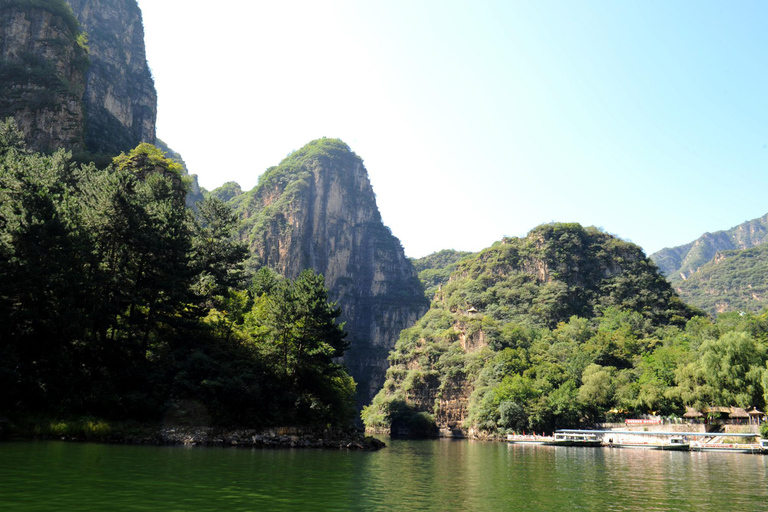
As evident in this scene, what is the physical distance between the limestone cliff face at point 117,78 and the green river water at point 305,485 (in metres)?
81.4

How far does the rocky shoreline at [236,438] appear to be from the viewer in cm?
3616

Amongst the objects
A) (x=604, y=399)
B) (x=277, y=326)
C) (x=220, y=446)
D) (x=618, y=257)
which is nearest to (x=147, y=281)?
(x=277, y=326)

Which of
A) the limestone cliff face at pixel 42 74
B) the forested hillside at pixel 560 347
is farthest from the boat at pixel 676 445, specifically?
the limestone cliff face at pixel 42 74

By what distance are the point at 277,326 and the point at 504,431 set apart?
5539 centimetres

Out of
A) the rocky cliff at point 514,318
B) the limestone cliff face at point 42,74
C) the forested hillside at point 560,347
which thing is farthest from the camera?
the rocky cliff at point 514,318

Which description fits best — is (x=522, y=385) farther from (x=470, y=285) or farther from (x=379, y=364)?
(x=379, y=364)

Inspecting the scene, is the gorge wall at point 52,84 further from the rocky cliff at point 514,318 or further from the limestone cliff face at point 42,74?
the rocky cliff at point 514,318

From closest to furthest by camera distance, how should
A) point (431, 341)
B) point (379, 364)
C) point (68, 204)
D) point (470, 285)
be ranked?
1. point (68, 204)
2. point (431, 341)
3. point (470, 285)
4. point (379, 364)

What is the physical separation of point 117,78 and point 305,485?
127 m

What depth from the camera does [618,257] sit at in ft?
473

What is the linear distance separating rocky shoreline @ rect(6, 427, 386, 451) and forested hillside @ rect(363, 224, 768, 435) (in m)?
47.6

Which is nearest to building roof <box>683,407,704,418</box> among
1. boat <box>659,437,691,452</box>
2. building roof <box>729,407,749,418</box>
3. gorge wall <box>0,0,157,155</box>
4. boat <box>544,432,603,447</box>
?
building roof <box>729,407,749,418</box>

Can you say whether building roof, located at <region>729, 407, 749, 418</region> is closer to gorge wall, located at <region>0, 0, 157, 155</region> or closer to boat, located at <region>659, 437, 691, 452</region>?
boat, located at <region>659, 437, 691, 452</region>

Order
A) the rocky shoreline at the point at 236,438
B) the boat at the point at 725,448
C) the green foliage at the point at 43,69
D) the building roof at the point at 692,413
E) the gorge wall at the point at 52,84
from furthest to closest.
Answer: the green foliage at the point at 43,69 < the gorge wall at the point at 52,84 < the building roof at the point at 692,413 < the boat at the point at 725,448 < the rocky shoreline at the point at 236,438
